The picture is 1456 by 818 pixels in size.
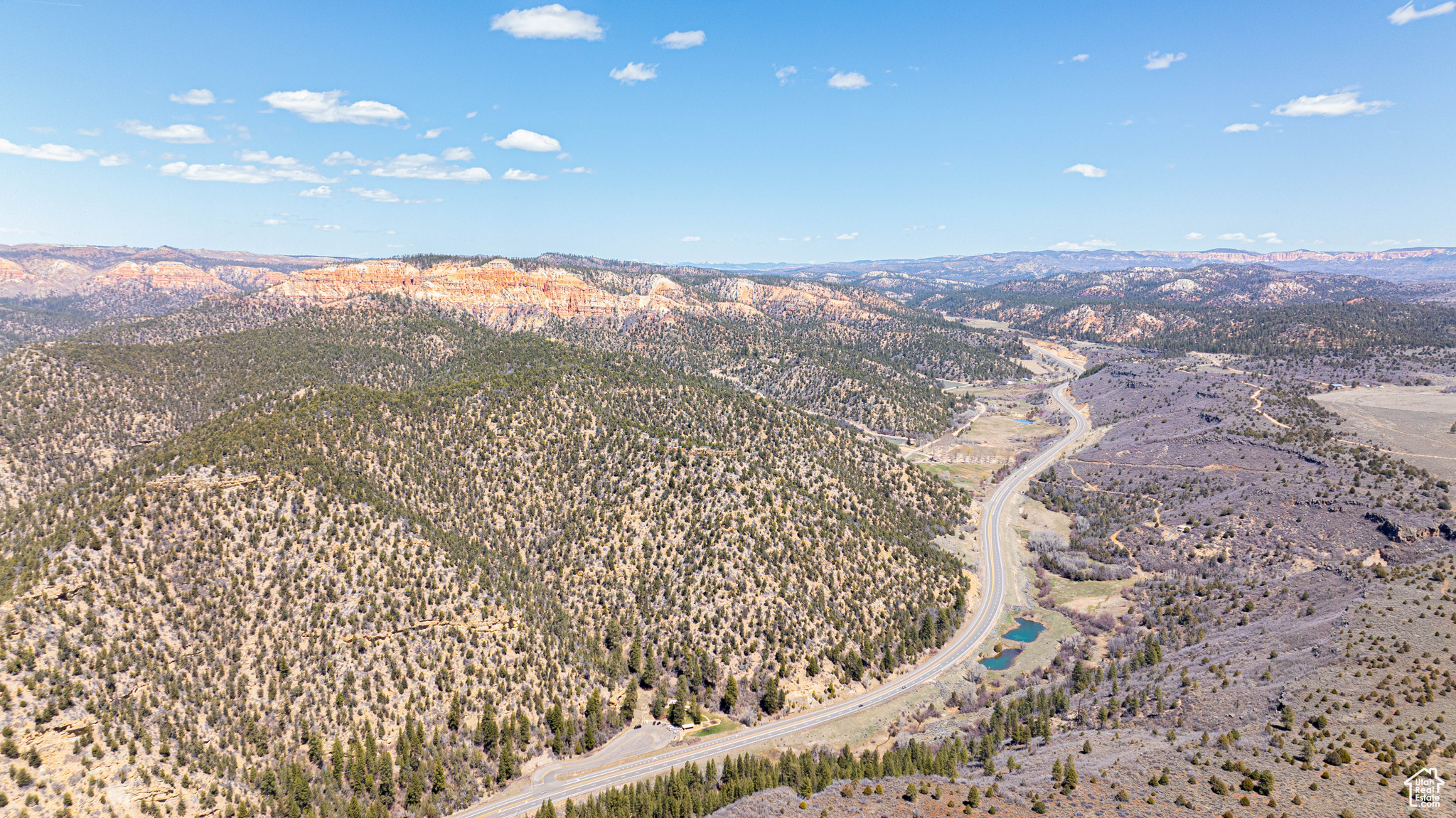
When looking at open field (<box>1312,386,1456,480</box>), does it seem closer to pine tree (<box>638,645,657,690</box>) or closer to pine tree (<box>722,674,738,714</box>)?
pine tree (<box>722,674,738,714</box>)

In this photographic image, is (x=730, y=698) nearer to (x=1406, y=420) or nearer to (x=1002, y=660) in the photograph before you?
(x=1002, y=660)

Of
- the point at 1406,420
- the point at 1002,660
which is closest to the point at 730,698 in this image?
the point at 1002,660

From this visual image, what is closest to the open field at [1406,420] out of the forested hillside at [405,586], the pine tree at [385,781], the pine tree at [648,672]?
the forested hillside at [405,586]

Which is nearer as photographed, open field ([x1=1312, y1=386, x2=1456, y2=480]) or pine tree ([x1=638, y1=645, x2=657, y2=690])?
pine tree ([x1=638, y1=645, x2=657, y2=690])

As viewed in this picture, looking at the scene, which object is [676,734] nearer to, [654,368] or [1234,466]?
[654,368]

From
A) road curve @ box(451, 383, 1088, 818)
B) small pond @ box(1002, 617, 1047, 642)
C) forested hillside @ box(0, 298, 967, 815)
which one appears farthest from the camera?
small pond @ box(1002, 617, 1047, 642)

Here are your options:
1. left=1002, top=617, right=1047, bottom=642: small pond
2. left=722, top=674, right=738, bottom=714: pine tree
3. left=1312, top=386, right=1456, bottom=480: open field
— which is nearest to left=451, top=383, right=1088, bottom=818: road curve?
left=1002, top=617, right=1047, bottom=642: small pond

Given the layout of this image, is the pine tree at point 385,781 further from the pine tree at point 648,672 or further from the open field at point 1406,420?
the open field at point 1406,420
